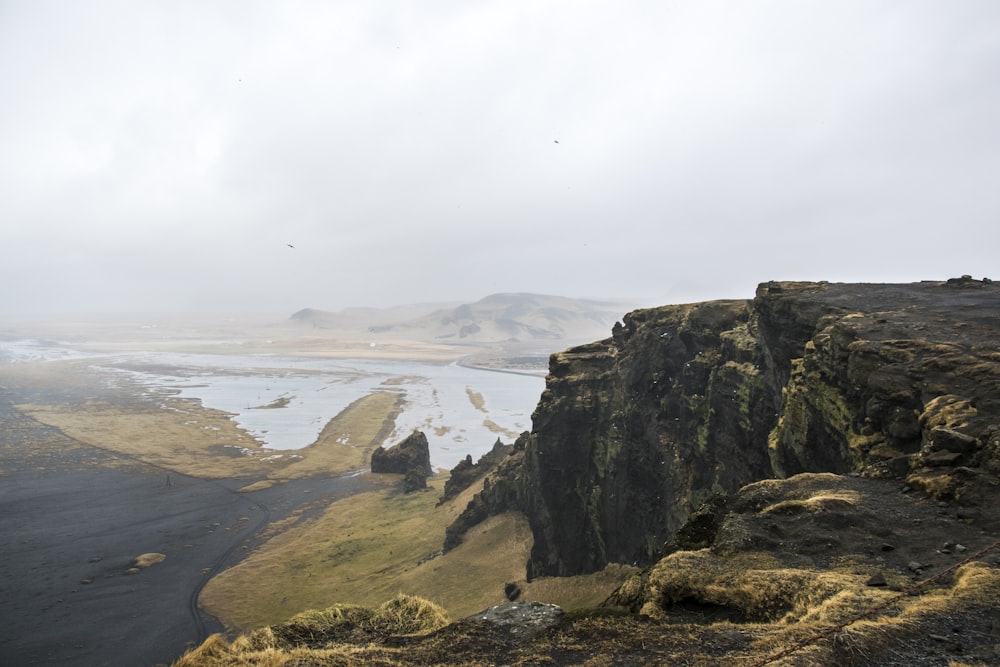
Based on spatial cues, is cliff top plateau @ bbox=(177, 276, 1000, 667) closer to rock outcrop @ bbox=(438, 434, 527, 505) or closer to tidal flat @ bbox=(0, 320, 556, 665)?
tidal flat @ bbox=(0, 320, 556, 665)

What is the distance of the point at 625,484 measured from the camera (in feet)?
118

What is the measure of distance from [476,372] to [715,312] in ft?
523

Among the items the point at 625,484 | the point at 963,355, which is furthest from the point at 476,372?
the point at 963,355

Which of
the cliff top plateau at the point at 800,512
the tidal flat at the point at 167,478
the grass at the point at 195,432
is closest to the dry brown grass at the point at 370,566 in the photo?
the tidal flat at the point at 167,478

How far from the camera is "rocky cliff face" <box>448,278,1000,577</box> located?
1655cm

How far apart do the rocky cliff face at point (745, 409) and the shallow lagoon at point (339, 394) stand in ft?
146

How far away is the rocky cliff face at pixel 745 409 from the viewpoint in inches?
651

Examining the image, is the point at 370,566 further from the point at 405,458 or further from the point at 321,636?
the point at 321,636

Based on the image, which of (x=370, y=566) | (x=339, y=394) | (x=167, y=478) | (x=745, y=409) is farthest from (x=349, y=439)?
(x=745, y=409)

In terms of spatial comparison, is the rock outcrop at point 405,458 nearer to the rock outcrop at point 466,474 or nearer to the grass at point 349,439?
the grass at point 349,439

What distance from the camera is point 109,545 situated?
154 feet

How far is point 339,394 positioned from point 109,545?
85869 mm

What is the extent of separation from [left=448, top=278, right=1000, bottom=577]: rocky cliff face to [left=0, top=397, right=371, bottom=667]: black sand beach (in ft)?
76.7

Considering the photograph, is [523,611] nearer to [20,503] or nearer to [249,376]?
[20,503]
